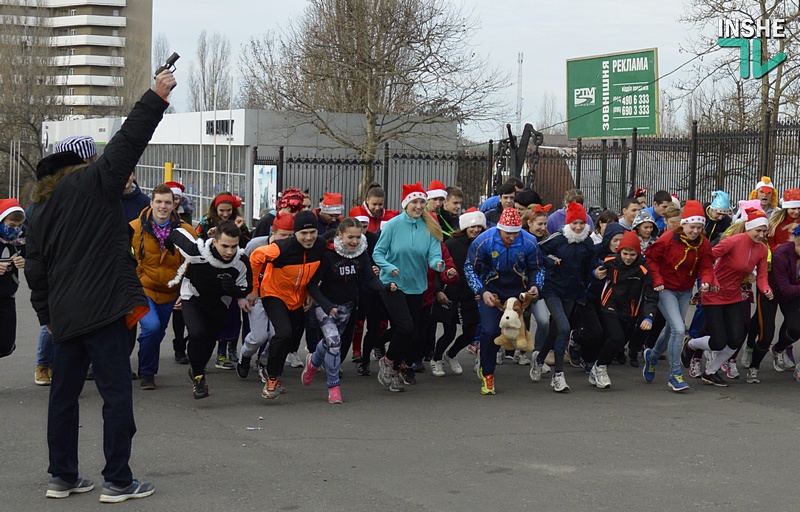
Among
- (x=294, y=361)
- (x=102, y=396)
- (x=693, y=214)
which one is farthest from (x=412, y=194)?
(x=102, y=396)

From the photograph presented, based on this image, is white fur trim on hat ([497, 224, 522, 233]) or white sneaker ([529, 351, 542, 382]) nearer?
white fur trim on hat ([497, 224, 522, 233])

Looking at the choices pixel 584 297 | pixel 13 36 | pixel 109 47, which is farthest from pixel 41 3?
pixel 584 297

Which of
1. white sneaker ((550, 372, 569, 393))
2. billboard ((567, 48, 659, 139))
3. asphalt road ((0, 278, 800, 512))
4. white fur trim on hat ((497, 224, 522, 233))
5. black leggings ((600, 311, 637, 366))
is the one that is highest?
billboard ((567, 48, 659, 139))

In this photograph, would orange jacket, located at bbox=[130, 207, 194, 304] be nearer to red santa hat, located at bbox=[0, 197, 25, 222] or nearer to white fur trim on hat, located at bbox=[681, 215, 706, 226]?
red santa hat, located at bbox=[0, 197, 25, 222]

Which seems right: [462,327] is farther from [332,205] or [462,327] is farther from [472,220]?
[332,205]

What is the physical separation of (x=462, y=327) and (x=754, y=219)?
9.93ft

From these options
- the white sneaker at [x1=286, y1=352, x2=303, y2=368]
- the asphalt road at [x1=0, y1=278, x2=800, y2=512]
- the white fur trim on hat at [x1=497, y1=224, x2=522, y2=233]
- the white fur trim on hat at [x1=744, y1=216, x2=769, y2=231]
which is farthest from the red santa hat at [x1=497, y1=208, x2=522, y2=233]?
the white sneaker at [x1=286, y1=352, x2=303, y2=368]

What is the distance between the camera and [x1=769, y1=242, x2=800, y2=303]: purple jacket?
9.72 meters

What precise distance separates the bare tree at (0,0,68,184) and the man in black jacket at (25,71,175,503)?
6148cm

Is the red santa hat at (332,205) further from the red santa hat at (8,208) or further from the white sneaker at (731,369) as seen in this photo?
the white sneaker at (731,369)

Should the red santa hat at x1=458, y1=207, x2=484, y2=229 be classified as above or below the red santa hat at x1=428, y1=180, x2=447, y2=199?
below

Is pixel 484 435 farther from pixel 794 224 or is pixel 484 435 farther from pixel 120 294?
pixel 794 224

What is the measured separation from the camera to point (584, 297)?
997 cm

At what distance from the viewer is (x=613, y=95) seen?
29.9m
